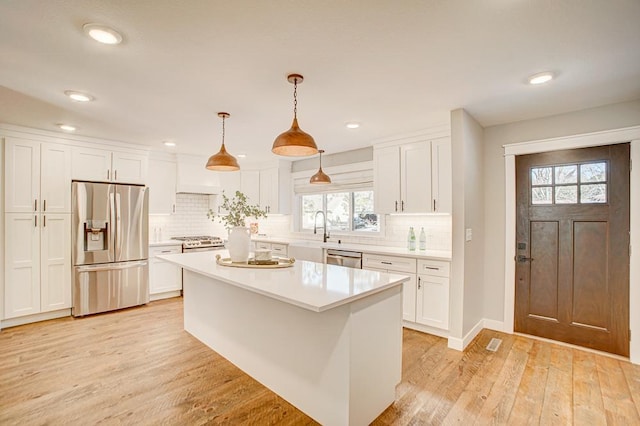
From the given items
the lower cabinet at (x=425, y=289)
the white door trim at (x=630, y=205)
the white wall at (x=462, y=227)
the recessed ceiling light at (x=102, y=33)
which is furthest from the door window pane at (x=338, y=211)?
the recessed ceiling light at (x=102, y=33)

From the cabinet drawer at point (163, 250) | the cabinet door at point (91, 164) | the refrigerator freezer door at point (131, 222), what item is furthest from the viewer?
the cabinet drawer at point (163, 250)

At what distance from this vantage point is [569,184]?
3.19 meters

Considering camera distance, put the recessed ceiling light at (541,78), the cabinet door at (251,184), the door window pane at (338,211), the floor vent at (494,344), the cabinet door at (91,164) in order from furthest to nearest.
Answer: the cabinet door at (251,184), the door window pane at (338,211), the cabinet door at (91,164), the floor vent at (494,344), the recessed ceiling light at (541,78)

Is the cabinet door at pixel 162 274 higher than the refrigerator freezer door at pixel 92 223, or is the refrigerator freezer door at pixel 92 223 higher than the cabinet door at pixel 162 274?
the refrigerator freezer door at pixel 92 223

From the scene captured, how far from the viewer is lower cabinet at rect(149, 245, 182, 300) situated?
4.81 meters

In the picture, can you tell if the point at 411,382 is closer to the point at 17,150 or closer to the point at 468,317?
the point at 468,317

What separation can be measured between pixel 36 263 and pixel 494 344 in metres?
5.48

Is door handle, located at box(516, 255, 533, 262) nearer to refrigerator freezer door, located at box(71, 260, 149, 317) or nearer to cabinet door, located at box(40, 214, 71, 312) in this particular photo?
refrigerator freezer door, located at box(71, 260, 149, 317)

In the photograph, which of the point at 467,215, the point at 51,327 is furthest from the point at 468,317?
the point at 51,327

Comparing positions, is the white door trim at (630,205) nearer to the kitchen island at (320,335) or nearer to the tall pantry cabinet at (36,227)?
the kitchen island at (320,335)

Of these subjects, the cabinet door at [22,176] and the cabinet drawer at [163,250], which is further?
the cabinet drawer at [163,250]

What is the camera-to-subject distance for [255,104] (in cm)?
294

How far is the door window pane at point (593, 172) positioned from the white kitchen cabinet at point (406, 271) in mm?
1897

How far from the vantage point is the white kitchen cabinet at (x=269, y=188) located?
18.8ft
